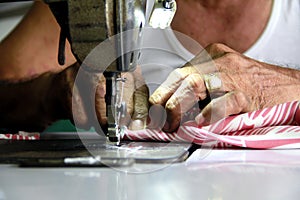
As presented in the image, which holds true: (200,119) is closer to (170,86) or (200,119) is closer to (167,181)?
(170,86)

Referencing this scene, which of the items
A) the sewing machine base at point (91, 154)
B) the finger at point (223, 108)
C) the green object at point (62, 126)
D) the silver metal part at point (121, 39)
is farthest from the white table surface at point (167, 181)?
the green object at point (62, 126)

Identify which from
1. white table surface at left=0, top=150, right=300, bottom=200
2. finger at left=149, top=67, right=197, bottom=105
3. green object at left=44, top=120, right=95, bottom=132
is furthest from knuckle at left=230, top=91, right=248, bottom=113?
green object at left=44, top=120, right=95, bottom=132

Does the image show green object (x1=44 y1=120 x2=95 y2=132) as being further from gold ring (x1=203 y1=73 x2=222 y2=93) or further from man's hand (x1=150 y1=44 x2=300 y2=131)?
gold ring (x1=203 y1=73 x2=222 y2=93)

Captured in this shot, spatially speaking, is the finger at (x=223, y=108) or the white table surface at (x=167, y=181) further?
the finger at (x=223, y=108)

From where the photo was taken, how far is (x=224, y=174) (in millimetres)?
693

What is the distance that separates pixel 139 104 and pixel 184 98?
15cm

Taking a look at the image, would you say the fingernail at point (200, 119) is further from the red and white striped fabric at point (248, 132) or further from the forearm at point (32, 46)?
the forearm at point (32, 46)

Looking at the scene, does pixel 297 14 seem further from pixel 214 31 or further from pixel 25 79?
pixel 25 79

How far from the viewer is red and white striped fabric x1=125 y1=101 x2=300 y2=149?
1021 millimetres

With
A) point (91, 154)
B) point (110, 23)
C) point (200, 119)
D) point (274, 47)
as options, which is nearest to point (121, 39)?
point (110, 23)

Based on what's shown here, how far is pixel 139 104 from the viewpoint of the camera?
4.38ft

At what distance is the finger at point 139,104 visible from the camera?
1.31m

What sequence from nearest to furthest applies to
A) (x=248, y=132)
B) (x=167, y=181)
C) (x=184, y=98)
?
1. (x=167, y=181)
2. (x=248, y=132)
3. (x=184, y=98)

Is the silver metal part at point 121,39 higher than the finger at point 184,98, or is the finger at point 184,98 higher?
the silver metal part at point 121,39
